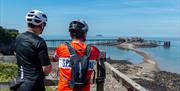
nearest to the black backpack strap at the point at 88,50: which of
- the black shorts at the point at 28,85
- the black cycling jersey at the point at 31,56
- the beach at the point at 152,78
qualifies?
the black cycling jersey at the point at 31,56

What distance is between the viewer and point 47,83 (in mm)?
9977

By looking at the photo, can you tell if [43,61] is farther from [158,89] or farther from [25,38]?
[158,89]

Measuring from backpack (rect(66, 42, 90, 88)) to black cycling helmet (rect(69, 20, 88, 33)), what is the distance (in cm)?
24

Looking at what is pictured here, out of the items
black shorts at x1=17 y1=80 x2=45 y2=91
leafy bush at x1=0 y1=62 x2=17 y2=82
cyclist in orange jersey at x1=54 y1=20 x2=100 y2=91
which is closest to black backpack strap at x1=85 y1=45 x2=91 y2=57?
cyclist in orange jersey at x1=54 y1=20 x2=100 y2=91

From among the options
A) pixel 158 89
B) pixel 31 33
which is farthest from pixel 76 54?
pixel 158 89

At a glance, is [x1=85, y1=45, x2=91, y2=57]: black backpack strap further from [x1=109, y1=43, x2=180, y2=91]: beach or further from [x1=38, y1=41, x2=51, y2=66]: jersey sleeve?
[x1=109, y1=43, x2=180, y2=91]: beach

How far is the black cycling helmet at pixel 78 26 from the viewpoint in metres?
5.38

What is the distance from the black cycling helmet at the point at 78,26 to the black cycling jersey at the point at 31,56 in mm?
373

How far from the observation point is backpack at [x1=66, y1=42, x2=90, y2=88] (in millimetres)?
5281

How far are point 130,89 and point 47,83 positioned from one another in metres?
1.81

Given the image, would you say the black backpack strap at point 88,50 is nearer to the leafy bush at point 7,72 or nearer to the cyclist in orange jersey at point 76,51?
the cyclist in orange jersey at point 76,51

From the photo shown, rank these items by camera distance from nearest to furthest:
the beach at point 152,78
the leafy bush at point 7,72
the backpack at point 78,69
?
the backpack at point 78,69, the leafy bush at point 7,72, the beach at point 152,78

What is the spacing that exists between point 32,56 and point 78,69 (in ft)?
1.82

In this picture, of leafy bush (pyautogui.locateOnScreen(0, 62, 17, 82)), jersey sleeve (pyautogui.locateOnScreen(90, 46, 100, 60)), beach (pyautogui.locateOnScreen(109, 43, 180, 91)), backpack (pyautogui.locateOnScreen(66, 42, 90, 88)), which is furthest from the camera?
beach (pyautogui.locateOnScreen(109, 43, 180, 91))
